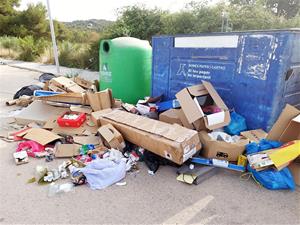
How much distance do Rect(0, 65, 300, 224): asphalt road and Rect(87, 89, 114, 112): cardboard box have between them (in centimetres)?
145

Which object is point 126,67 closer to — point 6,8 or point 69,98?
point 69,98

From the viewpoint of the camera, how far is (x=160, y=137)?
247 centimetres

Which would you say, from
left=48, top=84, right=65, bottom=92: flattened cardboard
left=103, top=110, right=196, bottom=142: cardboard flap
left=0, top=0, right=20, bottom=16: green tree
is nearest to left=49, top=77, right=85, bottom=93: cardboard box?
left=48, top=84, right=65, bottom=92: flattened cardboard

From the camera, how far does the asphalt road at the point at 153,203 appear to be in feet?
6.21

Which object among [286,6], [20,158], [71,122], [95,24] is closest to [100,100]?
[71,122]

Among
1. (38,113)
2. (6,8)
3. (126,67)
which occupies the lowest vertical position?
(38,113)

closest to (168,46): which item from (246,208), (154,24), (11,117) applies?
(246,208)

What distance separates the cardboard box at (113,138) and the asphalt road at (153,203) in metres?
0.46

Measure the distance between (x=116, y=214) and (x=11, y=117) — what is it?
10.7 feet

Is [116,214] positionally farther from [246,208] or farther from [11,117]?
[11,117]

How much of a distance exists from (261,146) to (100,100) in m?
2.37

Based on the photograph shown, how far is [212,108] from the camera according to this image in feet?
10.2

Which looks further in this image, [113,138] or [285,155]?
[113,138]

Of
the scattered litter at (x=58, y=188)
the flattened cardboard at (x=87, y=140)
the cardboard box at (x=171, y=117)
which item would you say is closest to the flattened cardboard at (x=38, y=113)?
the flattened cardboard at (x=87, y=140)
